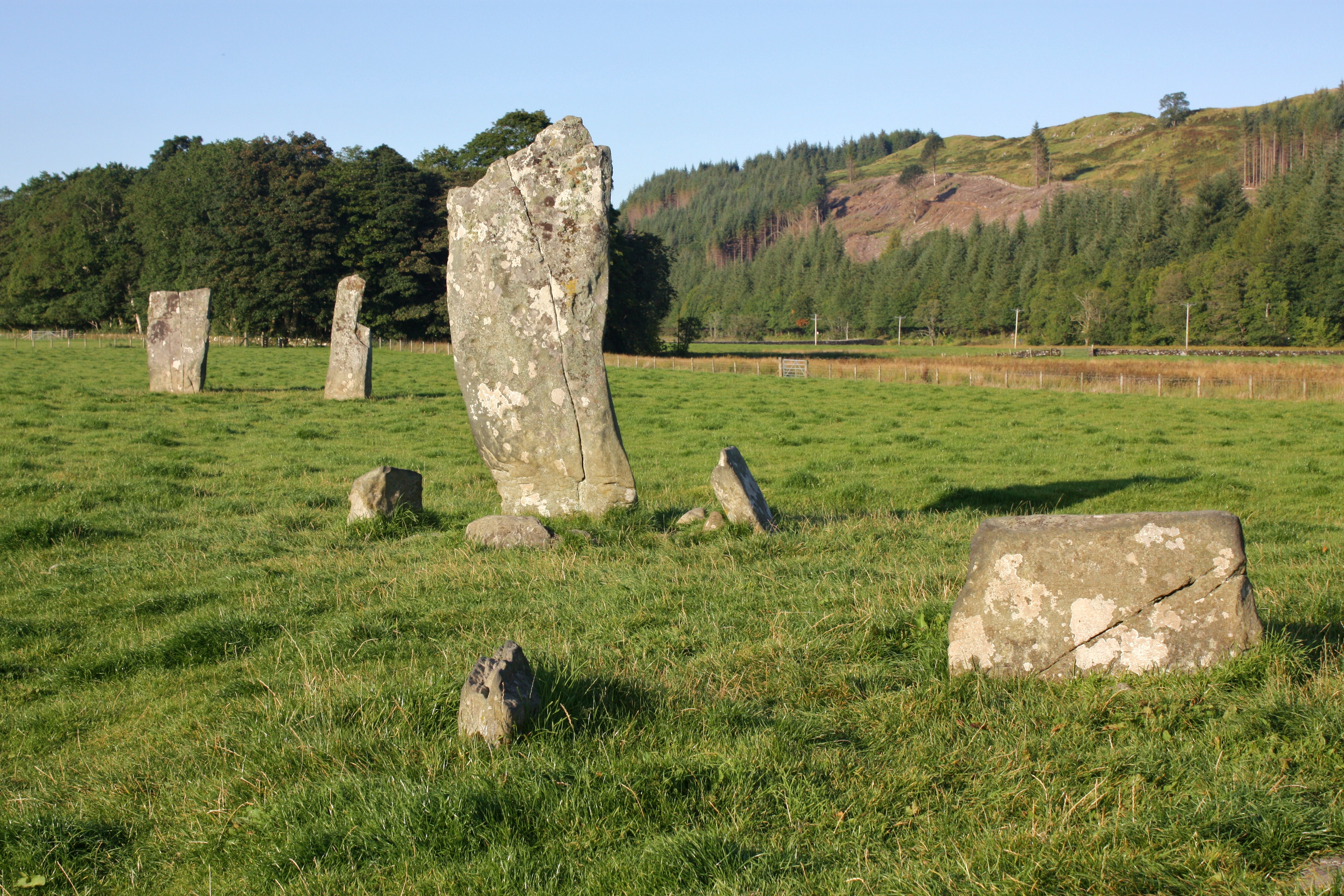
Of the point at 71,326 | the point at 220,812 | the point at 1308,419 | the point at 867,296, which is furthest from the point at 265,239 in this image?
the point at 867,296

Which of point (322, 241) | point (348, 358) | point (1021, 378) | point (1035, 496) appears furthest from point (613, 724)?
point (322, 241)

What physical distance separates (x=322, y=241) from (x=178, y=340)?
4178 cm

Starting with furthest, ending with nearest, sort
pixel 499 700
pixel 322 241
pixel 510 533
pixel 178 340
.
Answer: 1. pixel 322 241
2. pixel 178 340
3. pixel 510 533
4. pixel 499 700

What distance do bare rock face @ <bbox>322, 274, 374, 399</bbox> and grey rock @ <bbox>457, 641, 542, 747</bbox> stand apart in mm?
22166

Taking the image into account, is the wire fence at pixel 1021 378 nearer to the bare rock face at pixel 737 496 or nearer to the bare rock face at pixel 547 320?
the bare rock face at pixel 737 496

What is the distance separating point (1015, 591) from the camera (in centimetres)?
471

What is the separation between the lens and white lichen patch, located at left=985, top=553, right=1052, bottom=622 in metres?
4.68

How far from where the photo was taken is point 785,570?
7516mm

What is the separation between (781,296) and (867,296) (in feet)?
80.0

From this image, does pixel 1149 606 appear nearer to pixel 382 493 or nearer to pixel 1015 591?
pixel 1015 591

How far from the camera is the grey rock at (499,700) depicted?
3949mm

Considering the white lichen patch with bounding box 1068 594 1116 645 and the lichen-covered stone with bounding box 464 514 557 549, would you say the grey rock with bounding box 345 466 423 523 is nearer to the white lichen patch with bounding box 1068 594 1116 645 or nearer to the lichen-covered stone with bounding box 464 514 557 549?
the lichen-covered stone with bounding box 464 514 557 549

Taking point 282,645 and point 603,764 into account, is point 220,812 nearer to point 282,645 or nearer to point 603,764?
point 603,764

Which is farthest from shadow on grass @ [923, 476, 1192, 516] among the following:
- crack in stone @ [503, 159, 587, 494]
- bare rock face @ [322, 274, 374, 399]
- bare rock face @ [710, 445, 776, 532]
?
bare rock face @ [322, 274, 374, 399]
